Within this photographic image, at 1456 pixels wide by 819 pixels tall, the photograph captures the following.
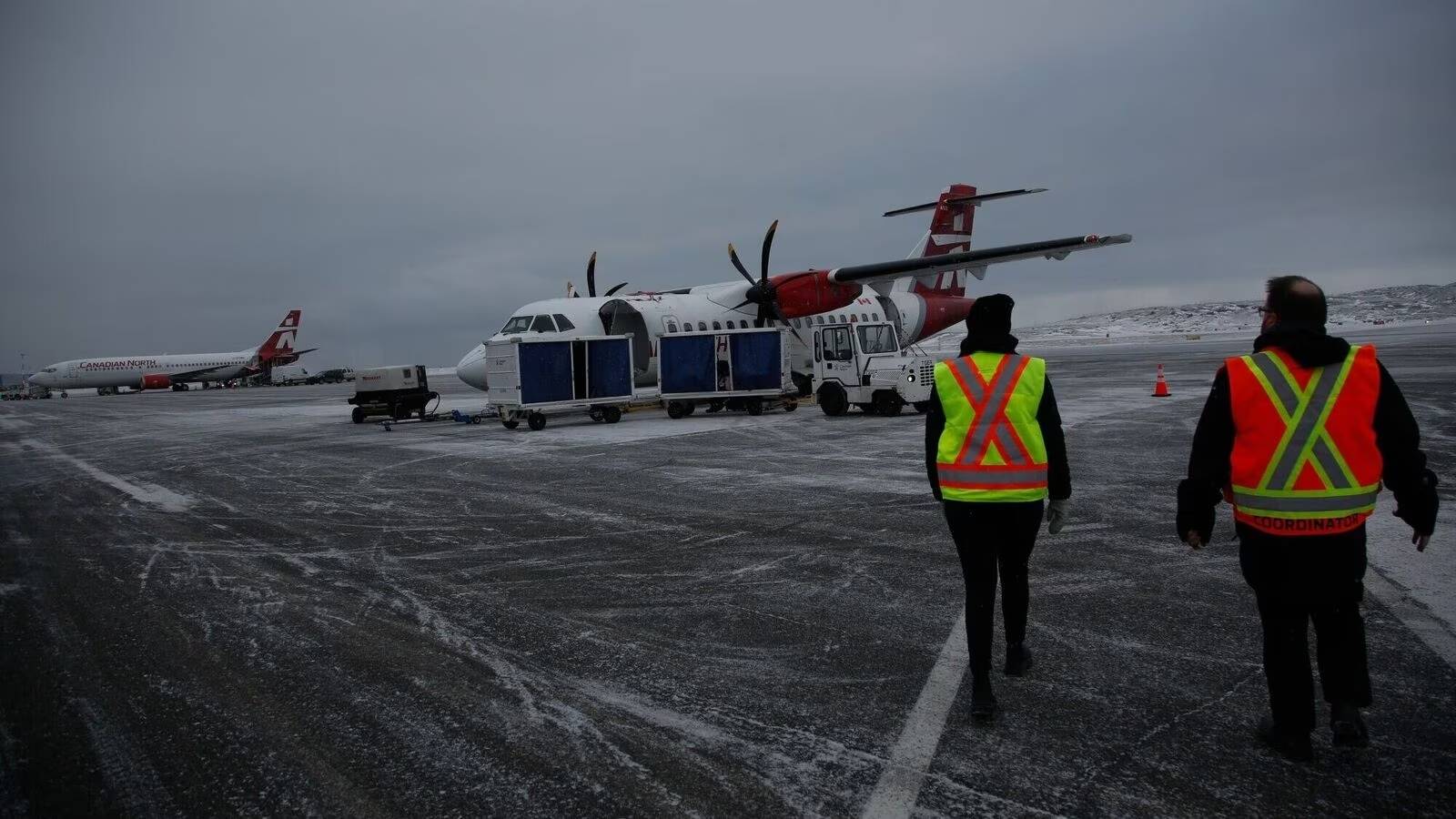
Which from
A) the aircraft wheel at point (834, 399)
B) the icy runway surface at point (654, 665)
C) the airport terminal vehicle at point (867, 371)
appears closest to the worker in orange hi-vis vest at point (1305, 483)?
the icy runway surface at point (654, 665)

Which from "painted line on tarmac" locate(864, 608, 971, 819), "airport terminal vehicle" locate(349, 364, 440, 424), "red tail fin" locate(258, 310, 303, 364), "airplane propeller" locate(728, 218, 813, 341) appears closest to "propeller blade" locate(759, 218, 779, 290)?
"airplane propeller" locate(728, 218, 813, 341)

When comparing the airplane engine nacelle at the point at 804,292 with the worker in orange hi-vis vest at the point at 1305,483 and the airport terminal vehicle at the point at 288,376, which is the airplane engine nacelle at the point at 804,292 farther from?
the airport terminal vehicle at the point at 288,376

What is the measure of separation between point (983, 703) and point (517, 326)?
717 inches

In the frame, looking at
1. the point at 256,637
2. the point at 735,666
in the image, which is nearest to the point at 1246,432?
the point at 735,666

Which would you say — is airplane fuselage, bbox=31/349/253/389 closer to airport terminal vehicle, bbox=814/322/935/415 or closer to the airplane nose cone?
the airplane nose cone

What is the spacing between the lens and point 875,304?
1048 inches

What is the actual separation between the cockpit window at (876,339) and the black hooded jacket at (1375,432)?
16.5 metres

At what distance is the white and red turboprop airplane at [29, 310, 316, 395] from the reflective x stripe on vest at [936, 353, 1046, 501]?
81.6 meters

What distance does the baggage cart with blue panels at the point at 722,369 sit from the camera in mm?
20953

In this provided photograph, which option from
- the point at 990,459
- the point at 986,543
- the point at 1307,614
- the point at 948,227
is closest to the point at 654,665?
the point at 986,543

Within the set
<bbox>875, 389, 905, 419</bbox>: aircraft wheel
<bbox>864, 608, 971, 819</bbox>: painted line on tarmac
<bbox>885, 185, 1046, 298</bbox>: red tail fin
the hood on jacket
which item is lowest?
<bbox>864, 608, 971, 819</bbox>: painted line on tarmac

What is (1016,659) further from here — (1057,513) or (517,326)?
(517,326)

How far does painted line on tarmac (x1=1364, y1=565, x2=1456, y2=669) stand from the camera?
4387 millimetres

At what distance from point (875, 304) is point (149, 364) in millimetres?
68311
